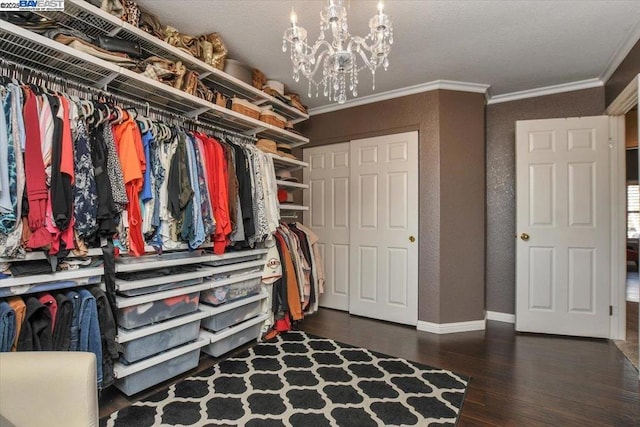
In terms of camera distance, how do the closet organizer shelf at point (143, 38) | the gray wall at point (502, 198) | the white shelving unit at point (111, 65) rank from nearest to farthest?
1. the white shelving unit at point (111, 65)
2. the closet organizer shelf at point (143, 38)
3. the gray wall at point (502, 198)

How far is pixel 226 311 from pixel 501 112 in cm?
331

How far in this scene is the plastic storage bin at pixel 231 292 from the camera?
7.32ft

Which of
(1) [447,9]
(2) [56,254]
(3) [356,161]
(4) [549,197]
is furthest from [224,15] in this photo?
(4) [549,197]

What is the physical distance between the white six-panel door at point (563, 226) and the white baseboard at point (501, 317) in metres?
0.28

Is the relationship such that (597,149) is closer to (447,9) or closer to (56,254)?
(447,9)

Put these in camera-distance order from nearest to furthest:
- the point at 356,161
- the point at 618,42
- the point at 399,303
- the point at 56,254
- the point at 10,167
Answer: the point at 10,167, the point at 56,254, the point at 618,42, the point at 399,303, the point at 356,161

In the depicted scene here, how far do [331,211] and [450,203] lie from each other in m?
1.30

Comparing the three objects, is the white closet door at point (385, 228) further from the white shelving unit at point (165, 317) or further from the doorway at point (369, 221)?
the white shelving unit at point (165, 317)

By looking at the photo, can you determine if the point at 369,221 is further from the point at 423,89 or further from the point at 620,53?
the point at 620,53

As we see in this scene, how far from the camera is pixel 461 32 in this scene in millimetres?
2152

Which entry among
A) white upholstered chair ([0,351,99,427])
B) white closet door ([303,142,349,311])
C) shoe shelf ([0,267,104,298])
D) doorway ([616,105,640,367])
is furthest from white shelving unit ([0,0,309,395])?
doorway ([616,105,640,367])

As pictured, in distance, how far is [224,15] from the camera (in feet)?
6.58

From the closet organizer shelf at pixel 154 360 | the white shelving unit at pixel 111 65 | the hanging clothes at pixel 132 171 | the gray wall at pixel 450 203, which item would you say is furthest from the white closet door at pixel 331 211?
the hanging clothes at pixel 132 171

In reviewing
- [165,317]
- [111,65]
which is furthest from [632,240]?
[111,65]
